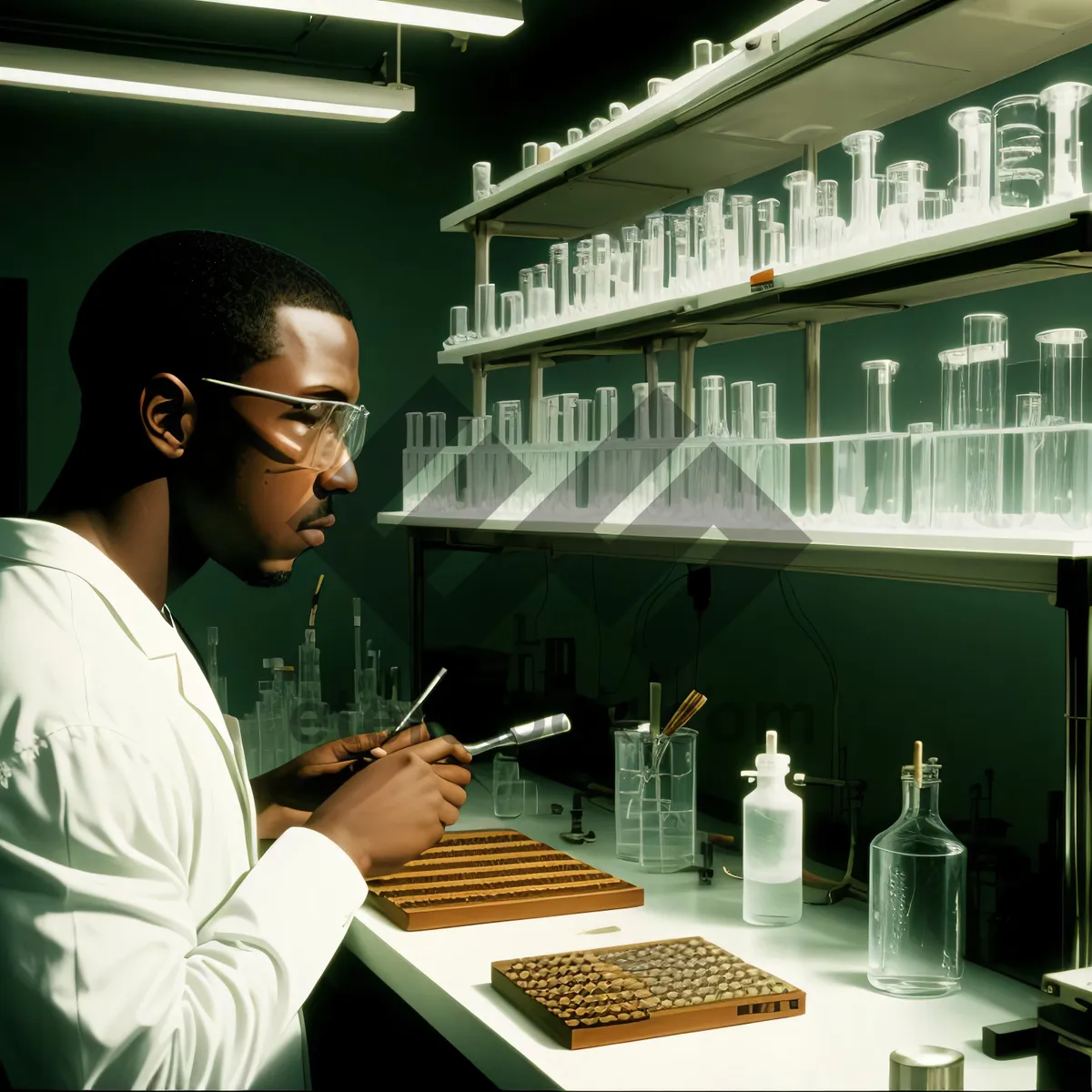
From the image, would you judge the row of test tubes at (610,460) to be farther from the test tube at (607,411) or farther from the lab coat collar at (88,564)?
the lab coat collar at (88,564)

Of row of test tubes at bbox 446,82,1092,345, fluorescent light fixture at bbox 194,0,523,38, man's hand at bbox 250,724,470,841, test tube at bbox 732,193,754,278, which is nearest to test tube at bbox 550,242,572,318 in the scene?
row of test tubes at bbox 446,82,1092,345

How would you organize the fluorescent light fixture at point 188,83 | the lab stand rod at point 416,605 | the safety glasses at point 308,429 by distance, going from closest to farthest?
the safety glasses at point 308,429 → the fluorescent light fixture at point 188,83 → the lab stand rod at point 416,605

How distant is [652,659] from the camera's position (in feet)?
9.50

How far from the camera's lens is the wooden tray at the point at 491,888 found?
1925 mm

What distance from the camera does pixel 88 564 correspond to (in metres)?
1.17

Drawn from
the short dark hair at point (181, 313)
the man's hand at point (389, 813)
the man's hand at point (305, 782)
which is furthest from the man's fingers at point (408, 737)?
the short dark hair at point (181, 313)

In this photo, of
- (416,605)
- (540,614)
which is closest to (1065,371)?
(416,605)

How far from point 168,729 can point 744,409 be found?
1161mm

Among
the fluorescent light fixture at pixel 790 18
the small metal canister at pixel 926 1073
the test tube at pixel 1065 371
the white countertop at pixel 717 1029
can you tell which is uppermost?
the fluorescent light fixture at pixel 790 18

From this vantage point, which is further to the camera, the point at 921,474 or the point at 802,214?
the point at 802,214

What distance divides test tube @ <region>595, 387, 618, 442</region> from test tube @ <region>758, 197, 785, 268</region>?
533 millimetres

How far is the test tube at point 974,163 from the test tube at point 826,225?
0.23m

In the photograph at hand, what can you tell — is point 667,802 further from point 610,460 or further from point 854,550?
point 854,550

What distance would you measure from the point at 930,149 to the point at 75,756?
1.85m
